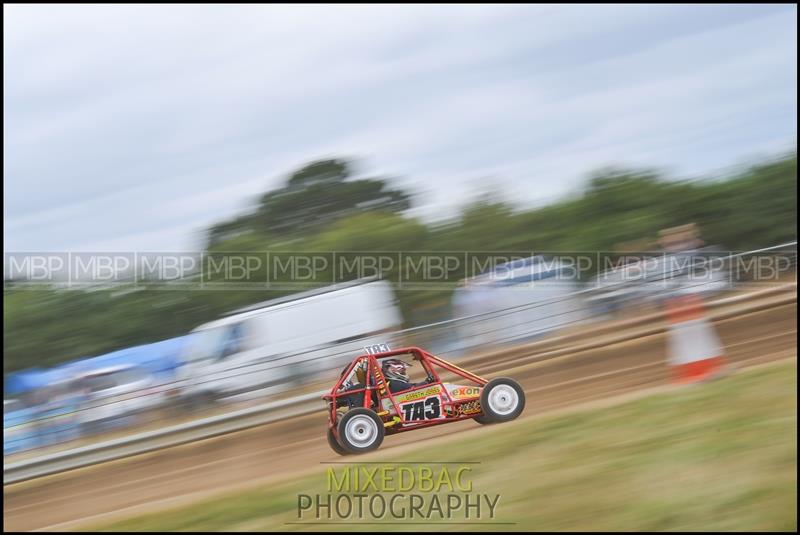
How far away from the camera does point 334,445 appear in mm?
5855

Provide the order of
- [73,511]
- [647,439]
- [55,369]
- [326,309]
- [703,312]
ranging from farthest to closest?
[55,369] → [326,309] → [703,312] → [73,511] → [647,439]

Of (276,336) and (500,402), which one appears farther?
(276,336)

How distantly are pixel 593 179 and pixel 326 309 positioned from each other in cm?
646

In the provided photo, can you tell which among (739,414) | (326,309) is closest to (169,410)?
(326,309)

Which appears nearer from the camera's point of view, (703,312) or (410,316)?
(703,312)

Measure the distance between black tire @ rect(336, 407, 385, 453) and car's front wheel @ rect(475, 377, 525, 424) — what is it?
79cm

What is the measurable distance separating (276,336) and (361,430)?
150 inches

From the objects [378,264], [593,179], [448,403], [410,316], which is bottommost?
[448,403]

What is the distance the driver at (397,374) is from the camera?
5.77 meters

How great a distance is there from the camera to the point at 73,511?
23.5 feet

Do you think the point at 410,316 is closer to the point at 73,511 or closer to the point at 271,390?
the point at 271,390

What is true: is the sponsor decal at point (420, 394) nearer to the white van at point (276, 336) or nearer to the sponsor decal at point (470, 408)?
the sponsor decal at point (470, 408)

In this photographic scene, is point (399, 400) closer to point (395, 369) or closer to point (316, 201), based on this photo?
point (395, 369)

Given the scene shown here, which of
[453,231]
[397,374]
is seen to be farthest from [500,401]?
[453,231]
